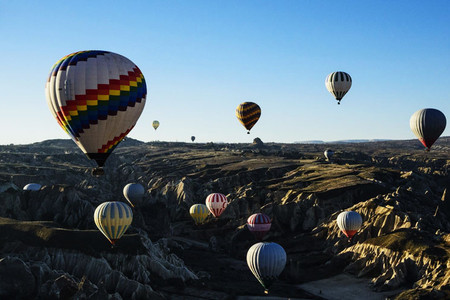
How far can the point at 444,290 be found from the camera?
5475 cm

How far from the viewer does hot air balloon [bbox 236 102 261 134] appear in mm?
120875

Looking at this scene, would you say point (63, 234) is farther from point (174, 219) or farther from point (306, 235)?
point (174, 219)

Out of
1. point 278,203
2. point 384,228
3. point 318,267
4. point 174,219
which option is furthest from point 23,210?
point 384,228

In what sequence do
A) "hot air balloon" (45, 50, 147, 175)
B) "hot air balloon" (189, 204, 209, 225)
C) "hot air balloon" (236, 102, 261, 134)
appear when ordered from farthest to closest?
"hot air balloon" (236, 102, 261, 134) < "hot air balloon" (189, 204, 209, 225) < "hot air balloon" (45, 50, 147, 175)

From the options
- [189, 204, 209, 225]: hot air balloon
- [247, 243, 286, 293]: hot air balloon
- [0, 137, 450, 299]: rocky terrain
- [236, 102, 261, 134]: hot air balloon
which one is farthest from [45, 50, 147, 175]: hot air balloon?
[236, 102, 261, 134]: hot air balloon

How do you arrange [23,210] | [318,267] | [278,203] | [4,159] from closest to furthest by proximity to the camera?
[318,267] → [23,210] → [278,203] → [4,159]

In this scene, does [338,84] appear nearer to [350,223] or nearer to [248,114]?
[248,114]

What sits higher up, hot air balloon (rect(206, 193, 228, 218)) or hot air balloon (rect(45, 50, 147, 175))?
hot air balloon (rect(45, 50, 147, 175))

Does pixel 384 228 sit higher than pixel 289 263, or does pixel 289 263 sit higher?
pixel 384 228

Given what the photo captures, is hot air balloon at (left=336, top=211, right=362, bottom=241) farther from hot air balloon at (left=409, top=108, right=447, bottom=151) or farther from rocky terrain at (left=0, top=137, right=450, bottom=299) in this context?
hot air balloon at (left=409, top=108, right=447, bottom=151)

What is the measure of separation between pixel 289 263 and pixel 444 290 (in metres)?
27.5

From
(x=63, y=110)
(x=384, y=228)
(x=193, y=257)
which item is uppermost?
(x=63, y=110)

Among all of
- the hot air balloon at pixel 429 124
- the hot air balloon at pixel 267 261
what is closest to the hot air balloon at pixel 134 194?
the hot air balloon at pixel 267 261

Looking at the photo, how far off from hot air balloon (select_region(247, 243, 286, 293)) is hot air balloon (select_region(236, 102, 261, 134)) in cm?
6095
